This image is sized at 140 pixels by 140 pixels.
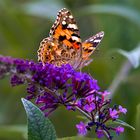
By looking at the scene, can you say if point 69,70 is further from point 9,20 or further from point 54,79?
point 9,20

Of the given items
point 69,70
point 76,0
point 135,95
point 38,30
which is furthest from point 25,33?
point 69,70

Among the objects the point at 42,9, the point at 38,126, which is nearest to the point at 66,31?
the point at 38,126

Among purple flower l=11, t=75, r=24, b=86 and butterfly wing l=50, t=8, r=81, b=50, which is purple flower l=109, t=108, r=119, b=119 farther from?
butterfly wing l=50, t=8, r=81, b=50

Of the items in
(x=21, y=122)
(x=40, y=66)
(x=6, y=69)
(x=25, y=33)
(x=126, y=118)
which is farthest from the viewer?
(x=25, y=33)

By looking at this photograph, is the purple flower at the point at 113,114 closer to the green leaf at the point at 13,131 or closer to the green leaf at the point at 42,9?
the green leaf at the point at 13,131

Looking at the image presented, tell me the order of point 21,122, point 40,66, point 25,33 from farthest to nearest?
point 25,33
point 21,122
point 40,66

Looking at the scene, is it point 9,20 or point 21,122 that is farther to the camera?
point 9,20

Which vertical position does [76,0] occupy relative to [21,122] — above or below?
above
